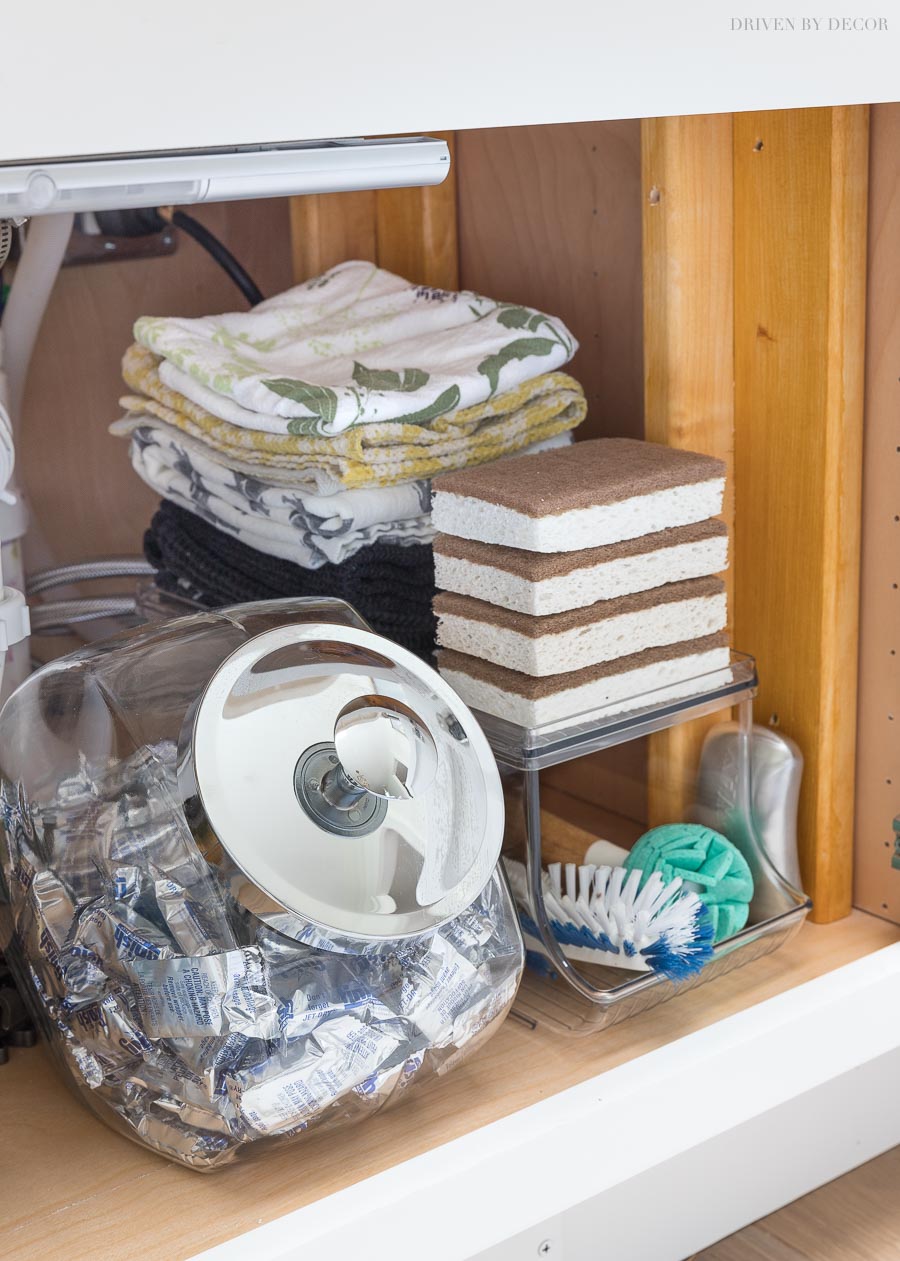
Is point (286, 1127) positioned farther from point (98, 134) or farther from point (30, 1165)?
point (98, 134)

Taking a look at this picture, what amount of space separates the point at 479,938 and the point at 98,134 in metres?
0.46

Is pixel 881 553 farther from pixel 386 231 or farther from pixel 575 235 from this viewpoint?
pixel 386 231

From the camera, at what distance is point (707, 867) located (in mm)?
931

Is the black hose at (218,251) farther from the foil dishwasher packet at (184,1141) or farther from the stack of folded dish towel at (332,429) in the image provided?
the foil dishwasher packet at (184,1141)

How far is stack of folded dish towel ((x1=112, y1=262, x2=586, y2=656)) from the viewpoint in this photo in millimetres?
933

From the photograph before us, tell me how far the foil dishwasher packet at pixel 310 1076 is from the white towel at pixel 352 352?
383 millimetres

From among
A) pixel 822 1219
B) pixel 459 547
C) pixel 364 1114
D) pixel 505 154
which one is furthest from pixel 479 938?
pixel 505 154

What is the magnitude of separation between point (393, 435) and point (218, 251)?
1.36 feet

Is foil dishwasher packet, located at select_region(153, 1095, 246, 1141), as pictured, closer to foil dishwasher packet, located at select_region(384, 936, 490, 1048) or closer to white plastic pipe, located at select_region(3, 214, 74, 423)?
foil dishwasher packet, located at select_region(384, 936, 490, 1048)

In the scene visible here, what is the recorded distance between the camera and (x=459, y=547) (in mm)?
889

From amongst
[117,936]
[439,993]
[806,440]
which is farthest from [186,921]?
[806,440]

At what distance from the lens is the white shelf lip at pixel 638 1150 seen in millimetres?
719

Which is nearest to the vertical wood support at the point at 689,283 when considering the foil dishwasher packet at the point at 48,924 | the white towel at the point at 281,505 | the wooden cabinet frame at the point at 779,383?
the wooden cabinet frame at the point at 779,383

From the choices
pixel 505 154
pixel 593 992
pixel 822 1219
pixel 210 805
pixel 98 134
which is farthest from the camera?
pixel 505 154
